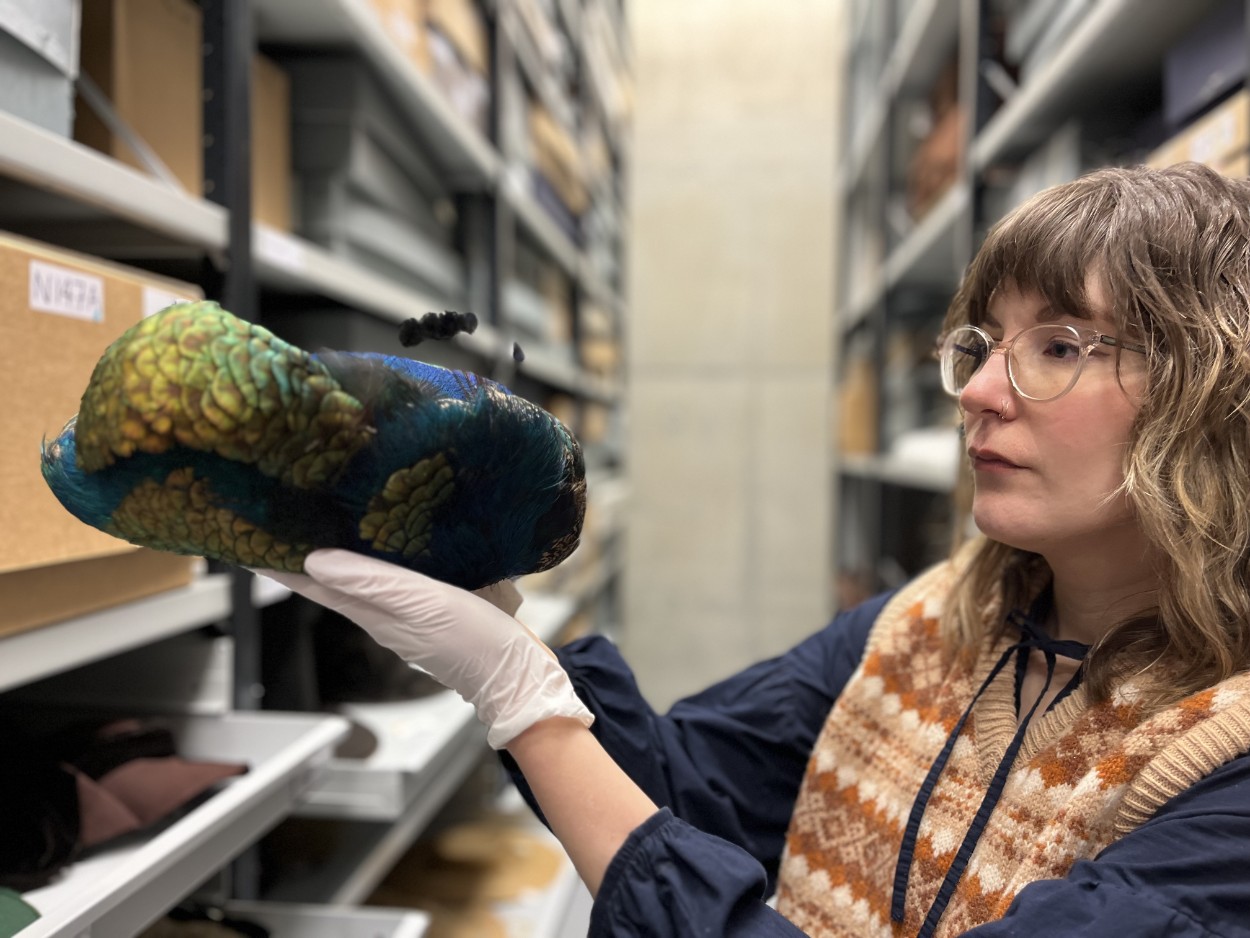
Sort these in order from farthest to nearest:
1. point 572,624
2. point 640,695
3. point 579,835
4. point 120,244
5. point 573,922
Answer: point 572,624 < point 573,922 < point 120,244 < point 640,695 < point 579,835

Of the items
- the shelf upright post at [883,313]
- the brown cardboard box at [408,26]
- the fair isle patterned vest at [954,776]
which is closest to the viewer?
the fair isle patterned vest at [954,776]

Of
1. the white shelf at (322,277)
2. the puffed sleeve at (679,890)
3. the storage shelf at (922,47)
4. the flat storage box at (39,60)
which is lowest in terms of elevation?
the puffed sleeve at (679,890)

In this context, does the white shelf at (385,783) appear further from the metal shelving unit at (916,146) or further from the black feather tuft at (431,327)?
the metal shelving unit at (916,146)

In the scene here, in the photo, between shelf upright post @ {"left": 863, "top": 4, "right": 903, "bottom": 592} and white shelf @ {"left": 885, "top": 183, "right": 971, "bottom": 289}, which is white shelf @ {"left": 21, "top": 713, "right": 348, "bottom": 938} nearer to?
white shelf @ {"left": 885, "top": 183, "right": 971, "bottom": 289}

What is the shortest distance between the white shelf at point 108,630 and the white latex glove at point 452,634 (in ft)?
1.06

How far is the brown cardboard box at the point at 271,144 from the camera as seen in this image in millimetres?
1485

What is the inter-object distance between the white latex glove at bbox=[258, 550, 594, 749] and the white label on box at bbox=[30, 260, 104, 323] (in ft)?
1.18

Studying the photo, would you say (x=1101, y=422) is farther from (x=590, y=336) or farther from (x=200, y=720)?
(x=590, y=336)

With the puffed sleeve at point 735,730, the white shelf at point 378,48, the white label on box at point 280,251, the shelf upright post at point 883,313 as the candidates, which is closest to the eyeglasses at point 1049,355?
the puffed sleeve at point 735,730

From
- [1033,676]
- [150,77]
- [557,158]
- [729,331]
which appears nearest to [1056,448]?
[1033,676]

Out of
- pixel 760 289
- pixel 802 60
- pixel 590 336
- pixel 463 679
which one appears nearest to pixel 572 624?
pixel 590 336

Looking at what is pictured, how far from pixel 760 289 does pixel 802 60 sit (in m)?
1.29

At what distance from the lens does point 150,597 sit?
1016 millimetres

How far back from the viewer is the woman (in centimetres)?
66
